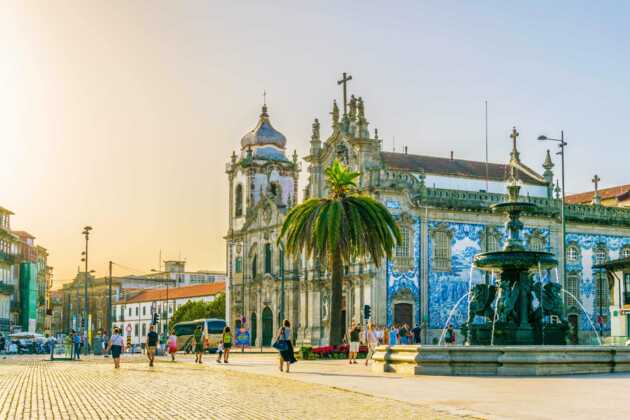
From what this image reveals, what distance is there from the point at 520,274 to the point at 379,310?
93.6ft

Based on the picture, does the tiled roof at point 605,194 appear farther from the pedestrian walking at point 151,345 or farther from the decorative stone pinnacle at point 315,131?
the pedestrian walking at point 151,345

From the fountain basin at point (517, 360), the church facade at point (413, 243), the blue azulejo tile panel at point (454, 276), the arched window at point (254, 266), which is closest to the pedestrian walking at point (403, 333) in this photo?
the church facade at point (413, 243)

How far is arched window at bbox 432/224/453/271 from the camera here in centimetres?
5709

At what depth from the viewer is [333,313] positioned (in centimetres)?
4181

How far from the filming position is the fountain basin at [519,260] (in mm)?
26469

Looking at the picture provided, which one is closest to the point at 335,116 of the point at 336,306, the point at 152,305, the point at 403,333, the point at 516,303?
the point at 403,333

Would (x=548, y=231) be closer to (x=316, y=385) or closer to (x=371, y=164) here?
(x=371, y=164)

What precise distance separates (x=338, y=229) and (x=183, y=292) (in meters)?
78.7

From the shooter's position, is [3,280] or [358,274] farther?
[3,280]

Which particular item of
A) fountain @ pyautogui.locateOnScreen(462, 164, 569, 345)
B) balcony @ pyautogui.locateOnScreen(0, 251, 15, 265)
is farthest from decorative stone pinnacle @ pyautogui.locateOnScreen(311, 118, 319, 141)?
fountain @ pyautogui.locateOnScreen(462, 164, 569, 345)

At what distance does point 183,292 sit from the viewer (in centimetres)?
11900

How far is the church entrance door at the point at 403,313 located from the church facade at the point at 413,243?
0.19ft

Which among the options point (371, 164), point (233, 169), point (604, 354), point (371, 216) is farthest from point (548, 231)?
point (604, 354)

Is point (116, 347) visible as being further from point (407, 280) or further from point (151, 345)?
point (407, 280)
